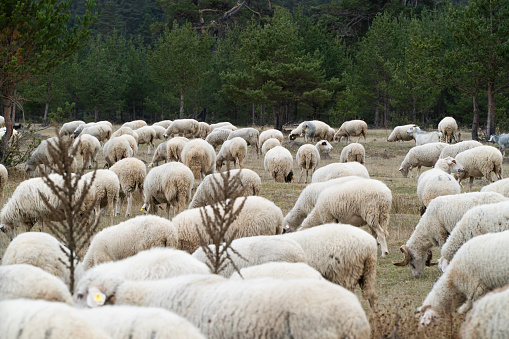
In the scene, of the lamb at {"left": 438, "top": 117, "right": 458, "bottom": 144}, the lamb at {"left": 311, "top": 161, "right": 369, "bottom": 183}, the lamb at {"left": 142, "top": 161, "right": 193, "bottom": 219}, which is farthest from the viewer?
the lamb at {"left": 438, "top": 117, "right": 458, "bottom": 144}

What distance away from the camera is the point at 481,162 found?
16.1m

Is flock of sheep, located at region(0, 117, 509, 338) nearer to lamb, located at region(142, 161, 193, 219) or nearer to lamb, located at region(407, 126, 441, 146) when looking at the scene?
lamb, located at region(142, 161, 193, 219)

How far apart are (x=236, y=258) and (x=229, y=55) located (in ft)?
139

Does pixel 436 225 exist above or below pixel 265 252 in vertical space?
below

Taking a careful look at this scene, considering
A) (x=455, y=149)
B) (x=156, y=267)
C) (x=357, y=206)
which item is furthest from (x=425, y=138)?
(x=156, y=267)

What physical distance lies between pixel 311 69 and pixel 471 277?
30109mm

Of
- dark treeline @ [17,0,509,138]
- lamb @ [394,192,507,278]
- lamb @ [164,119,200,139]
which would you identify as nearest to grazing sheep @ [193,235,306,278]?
lamb @ [394,192,507,278]

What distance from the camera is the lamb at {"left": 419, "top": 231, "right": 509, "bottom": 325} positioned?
18.7 feet

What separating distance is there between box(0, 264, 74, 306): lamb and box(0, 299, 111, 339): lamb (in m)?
1.16

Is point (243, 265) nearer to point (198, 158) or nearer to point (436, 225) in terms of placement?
point (436, 225)

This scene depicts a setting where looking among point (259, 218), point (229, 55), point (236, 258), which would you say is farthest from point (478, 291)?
point (229, 55)

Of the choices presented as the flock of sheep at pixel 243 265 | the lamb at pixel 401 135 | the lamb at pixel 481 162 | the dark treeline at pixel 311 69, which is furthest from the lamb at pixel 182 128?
the lamb at pixel 481 162

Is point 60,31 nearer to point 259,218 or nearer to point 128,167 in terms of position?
point 128,167

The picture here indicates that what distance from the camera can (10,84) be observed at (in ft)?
59.8
